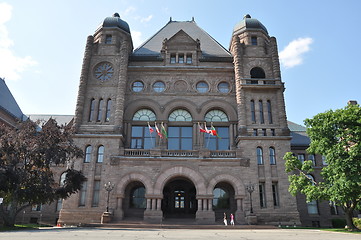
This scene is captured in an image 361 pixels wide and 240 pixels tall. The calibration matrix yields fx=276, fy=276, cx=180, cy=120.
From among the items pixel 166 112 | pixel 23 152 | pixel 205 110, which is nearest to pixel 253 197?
pixel 205 110

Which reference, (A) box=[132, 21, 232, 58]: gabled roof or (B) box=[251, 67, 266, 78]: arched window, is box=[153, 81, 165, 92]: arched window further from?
(B) box=[251, 67, 266, 78]: arched window

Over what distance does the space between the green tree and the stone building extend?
19.2 feet

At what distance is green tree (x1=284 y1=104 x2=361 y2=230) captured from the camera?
20828mm

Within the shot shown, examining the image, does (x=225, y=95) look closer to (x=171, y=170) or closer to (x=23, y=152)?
(x=171, y=170)

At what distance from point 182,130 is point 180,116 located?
179cm

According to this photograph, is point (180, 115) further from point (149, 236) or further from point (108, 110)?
point (149, 236)

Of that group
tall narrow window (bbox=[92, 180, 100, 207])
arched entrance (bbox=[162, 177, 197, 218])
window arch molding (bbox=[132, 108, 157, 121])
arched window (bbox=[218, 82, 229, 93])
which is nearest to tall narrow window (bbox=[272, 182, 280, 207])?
arched entrance (bbox=[162, 177, 197, 218])

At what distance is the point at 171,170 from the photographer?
93.6ft

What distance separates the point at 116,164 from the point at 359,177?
2176 cm

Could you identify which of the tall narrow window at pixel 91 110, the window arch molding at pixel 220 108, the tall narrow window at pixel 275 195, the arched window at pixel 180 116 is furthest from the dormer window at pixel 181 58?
the tall narrow window at pixel 275 195

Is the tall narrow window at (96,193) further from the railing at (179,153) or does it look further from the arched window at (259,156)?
the arched window at (259,156)

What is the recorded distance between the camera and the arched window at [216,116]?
34.0m

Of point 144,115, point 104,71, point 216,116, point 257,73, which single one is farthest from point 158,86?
point 257,73

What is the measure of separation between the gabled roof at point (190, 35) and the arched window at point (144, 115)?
8191 millimetres
